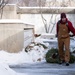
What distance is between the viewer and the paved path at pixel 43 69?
852cm

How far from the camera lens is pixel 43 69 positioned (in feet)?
30.1

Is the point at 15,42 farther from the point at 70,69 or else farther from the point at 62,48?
the point at 70,69

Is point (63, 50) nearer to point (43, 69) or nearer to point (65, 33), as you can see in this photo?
point (65, 33)

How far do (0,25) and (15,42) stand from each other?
0.96 m

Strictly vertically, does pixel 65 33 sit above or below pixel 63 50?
above

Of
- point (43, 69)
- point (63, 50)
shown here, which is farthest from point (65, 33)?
point (43, 69)

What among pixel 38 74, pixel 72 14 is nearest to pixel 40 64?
pixel 38 74

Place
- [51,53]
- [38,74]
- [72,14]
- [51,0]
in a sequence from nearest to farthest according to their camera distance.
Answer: [38,74], [51,53], [72,14], [51,0]

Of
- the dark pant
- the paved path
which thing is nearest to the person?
the dark pant

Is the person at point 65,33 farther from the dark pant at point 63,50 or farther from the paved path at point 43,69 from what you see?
the paved path at point 43,69

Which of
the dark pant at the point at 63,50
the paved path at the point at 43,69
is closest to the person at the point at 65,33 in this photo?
the dark pant at the point at 63,50

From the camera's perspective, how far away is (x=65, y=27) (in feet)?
33.0

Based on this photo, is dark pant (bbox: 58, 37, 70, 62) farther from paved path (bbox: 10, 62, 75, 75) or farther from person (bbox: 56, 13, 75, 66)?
paved path (bbox: 10, 62, 75, 75)

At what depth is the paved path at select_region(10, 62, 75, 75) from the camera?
8523mm
